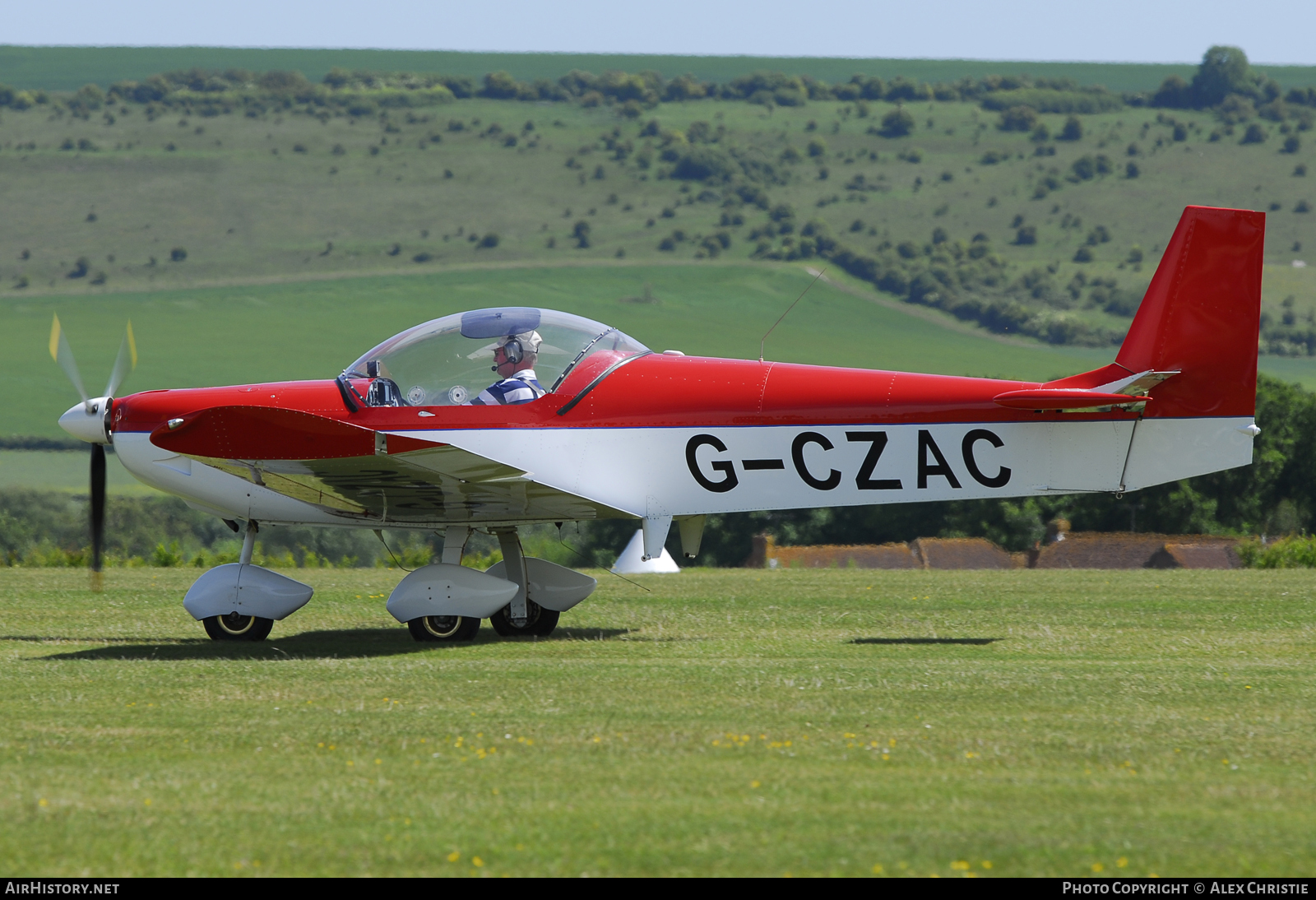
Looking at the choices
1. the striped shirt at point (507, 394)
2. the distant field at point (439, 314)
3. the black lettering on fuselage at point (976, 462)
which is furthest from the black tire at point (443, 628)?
the distant field at point (439, 314)

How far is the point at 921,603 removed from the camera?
1325 cm

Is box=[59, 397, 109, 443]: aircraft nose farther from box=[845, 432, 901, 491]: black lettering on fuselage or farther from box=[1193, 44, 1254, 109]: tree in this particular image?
box=[1193, 44, 1254, 109]: tree

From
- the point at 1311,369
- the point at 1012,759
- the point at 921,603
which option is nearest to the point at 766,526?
the point at 921,603

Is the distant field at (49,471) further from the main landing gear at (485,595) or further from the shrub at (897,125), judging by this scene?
the shrub at (897,125)

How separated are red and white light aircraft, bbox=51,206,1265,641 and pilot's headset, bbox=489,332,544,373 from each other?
0.05 metres

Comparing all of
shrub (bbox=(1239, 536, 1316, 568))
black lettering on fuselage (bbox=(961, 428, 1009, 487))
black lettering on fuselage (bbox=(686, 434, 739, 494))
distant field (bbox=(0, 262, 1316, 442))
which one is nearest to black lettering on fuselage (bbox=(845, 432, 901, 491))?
black lettering on fuselage (bbox=(961, 428, 1009, 487))

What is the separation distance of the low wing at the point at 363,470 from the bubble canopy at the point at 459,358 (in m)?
0.75

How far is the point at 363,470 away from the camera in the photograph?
9.62 metres

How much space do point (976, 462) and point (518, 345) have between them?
342cm

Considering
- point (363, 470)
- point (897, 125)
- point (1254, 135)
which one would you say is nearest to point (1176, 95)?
point (1254, 135)

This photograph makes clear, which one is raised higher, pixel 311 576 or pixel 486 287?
pixel 311 576

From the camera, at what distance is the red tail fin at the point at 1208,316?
991 cm
